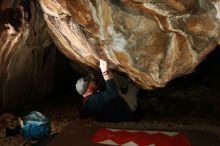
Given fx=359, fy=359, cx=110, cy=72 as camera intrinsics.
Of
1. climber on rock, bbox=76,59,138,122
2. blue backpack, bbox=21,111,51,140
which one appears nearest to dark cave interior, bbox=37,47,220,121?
climber on rock, bbox=76,59,138,122

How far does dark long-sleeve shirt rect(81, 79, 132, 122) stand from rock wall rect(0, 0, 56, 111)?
1383mm

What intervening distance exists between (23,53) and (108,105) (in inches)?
68.0

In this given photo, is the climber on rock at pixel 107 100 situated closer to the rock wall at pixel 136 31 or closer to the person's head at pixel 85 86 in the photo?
the person's head at pixel 85 86

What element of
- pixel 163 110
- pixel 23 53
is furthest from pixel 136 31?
pixel 23 53

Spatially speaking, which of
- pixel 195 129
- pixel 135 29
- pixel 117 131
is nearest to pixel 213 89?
pixel 195 129

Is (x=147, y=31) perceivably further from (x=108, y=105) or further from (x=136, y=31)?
(x=108, y=105)

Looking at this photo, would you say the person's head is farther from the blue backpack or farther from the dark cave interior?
the dark cave interior

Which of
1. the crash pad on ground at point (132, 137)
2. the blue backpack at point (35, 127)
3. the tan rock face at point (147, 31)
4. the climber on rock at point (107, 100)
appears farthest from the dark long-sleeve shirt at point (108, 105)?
the blue backpack at point (35, 127)

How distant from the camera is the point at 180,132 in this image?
4.34m

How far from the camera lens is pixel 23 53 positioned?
5461mm

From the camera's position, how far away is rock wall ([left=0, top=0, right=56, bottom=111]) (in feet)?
15.8

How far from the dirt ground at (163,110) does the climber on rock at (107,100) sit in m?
0.13

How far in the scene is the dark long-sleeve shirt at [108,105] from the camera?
446cm

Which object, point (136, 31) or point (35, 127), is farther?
point (35, 127)
